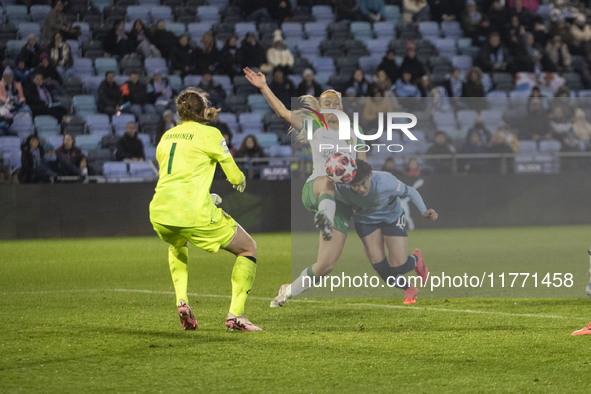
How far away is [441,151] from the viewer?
16.3 metres

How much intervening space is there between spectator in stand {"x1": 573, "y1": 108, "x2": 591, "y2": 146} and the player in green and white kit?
1103 cm

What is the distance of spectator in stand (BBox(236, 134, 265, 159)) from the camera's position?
1889 cm

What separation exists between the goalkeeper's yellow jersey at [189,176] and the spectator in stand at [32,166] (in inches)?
418

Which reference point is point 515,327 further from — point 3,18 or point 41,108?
Answer: point 3,18

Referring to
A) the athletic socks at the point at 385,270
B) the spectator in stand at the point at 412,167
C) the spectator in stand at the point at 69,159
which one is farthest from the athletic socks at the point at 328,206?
the spectator in stand at the point at 69,159

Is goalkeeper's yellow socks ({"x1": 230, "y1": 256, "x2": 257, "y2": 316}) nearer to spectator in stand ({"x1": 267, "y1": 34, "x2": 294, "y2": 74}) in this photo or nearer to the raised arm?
the raised arm

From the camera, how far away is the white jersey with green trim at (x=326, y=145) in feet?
30.2

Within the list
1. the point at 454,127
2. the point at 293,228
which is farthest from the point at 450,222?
the point at 293,228

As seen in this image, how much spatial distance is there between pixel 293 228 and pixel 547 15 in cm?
1757

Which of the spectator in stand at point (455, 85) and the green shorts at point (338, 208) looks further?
the spectator in stand at point (455, 85)

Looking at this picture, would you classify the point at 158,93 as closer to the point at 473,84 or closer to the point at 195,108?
the point at 473,84

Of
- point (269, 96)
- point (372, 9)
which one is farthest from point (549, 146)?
point (269, 96)

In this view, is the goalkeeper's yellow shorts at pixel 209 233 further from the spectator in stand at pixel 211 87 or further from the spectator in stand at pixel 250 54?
the spectator in stand at pixel 250 54

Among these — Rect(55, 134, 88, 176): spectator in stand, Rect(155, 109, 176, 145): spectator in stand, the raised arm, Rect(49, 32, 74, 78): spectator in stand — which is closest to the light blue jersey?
the raised arm
